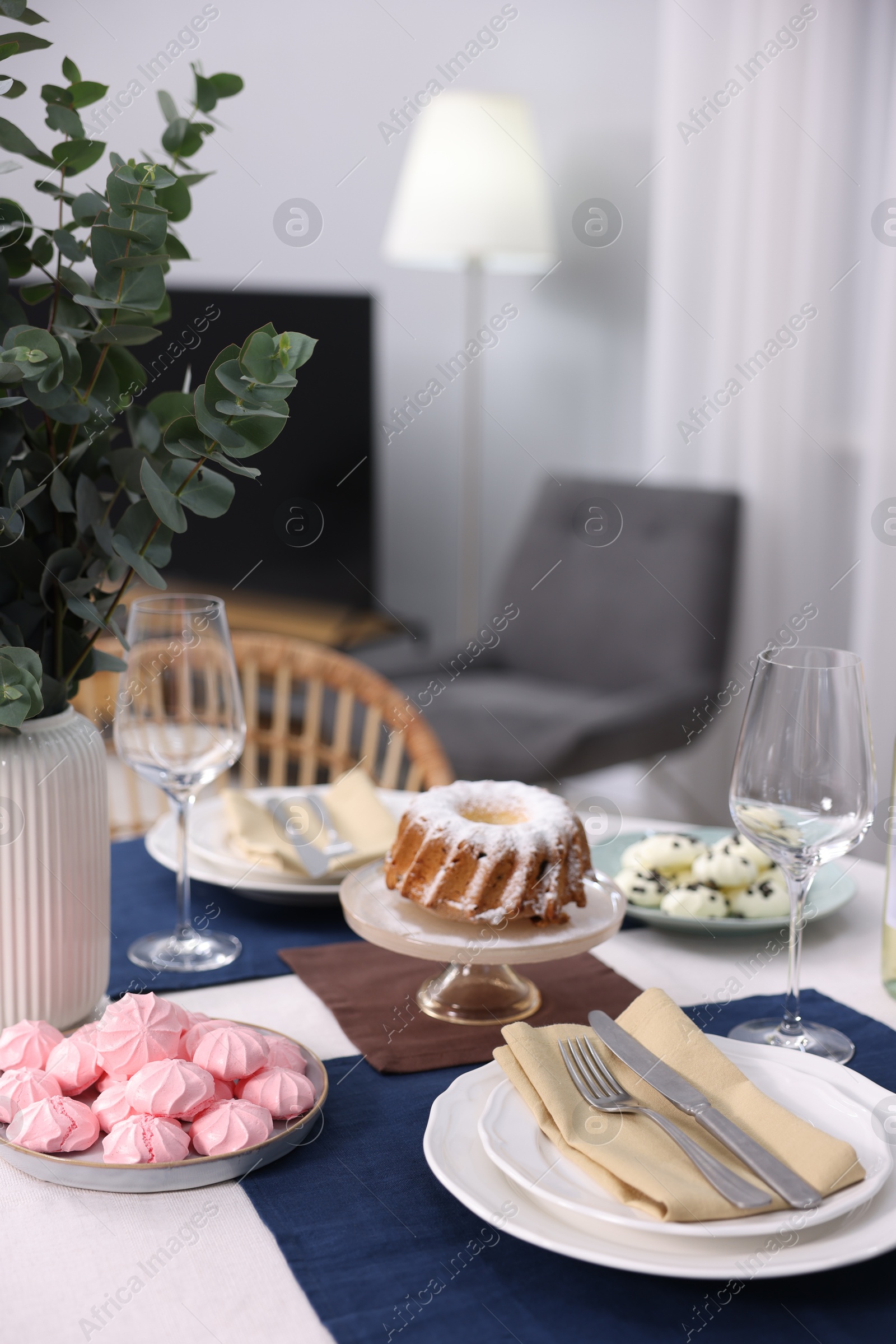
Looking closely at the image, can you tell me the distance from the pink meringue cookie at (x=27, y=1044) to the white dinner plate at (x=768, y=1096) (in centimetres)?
25

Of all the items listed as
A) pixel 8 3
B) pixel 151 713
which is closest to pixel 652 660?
pixel 151 713

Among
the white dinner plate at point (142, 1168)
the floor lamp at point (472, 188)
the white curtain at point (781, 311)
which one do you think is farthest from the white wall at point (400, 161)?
the white dinner plate at point (142, 1168)

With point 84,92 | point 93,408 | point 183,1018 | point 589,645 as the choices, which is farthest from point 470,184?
point 183,1018

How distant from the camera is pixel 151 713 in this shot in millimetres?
932

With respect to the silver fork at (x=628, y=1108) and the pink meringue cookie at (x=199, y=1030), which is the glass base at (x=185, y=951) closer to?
the pink meringue cookie at (x=199, y=1030)

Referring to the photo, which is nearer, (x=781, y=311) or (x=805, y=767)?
(x=805, y=767)

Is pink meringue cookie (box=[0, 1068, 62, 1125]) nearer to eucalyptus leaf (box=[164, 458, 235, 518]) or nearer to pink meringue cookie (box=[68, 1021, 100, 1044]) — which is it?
pink meringue cookie (box=[68, 1021, 100, 1044])

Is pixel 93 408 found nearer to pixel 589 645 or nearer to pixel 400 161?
pixel 589 645

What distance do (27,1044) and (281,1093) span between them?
151 mm

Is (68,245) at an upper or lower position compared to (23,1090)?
upper

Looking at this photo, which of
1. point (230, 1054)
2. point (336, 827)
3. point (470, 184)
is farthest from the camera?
point (470, 184)

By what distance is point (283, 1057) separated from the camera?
689 mm

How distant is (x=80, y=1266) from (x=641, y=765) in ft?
9.20

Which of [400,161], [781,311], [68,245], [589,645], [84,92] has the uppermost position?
[400,161]
